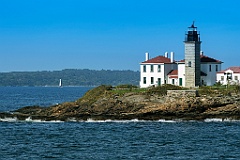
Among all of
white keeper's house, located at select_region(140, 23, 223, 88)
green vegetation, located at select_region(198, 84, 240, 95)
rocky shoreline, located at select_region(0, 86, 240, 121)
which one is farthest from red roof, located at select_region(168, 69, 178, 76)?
rocky shoreline, located at select_region(0, 86, 240, 121)

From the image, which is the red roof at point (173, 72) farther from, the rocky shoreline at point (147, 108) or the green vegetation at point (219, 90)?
the rocky shoreline at point (147, 108)

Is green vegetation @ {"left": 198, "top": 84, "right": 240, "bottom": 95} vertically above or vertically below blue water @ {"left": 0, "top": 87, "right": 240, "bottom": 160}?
above

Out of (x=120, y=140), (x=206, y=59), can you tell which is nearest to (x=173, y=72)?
(x=206, y=59)

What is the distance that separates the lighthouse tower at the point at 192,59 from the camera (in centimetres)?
6975

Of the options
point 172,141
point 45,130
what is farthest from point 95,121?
point 172,141

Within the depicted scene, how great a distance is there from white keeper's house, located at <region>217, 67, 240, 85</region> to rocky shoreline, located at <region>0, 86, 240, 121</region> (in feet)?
52.0

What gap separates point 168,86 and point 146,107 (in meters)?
6.20

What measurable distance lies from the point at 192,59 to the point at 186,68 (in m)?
1.29

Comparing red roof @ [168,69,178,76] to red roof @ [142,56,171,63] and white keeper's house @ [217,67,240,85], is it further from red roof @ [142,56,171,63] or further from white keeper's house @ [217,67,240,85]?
white keeper's house @ [217,67,240,85]

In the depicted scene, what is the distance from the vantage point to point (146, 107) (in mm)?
58969

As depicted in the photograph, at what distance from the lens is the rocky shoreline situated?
2271 inches

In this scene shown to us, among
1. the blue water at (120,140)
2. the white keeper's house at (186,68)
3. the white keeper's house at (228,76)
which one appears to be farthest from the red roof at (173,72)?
the blue water at (120,140)

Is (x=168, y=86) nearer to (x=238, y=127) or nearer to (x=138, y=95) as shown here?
(x=138, y=95)

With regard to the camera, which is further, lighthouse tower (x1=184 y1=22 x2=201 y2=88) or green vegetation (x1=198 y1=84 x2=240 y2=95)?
lighthouse tower (x1=184 y1=22 x2=201 y2=88)
